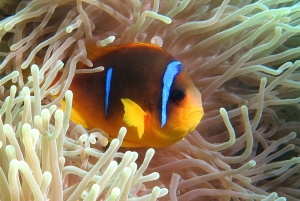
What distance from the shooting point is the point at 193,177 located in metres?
0.96

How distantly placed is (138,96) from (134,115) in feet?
0.20

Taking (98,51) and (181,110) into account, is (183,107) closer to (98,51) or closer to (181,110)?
(181,110)

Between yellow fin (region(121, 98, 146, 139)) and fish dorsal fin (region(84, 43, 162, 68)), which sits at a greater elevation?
fish dorsal fin (region(84, 43, 162, 68))

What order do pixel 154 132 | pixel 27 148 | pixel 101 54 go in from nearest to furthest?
pixel 27 148 < pixel 154 132 < pixel 101 54

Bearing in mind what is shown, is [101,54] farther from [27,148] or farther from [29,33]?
[27,148]

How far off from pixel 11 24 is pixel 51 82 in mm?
181

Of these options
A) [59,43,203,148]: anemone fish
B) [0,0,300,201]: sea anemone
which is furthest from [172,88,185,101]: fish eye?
[0,0,300,201]: sea anemone

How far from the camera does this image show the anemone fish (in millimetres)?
821

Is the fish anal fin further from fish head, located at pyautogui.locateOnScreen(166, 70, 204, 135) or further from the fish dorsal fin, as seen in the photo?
the fish dorsal fin

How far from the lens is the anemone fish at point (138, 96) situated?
82cm

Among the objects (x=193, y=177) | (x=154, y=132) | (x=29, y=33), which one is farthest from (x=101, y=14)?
(x=193, y=177)

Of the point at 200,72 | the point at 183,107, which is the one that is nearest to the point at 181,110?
the point at 183,107

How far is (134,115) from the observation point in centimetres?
82

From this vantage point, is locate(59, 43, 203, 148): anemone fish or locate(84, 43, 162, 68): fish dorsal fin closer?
locate(59, 43, 203, 148): anemone fish
